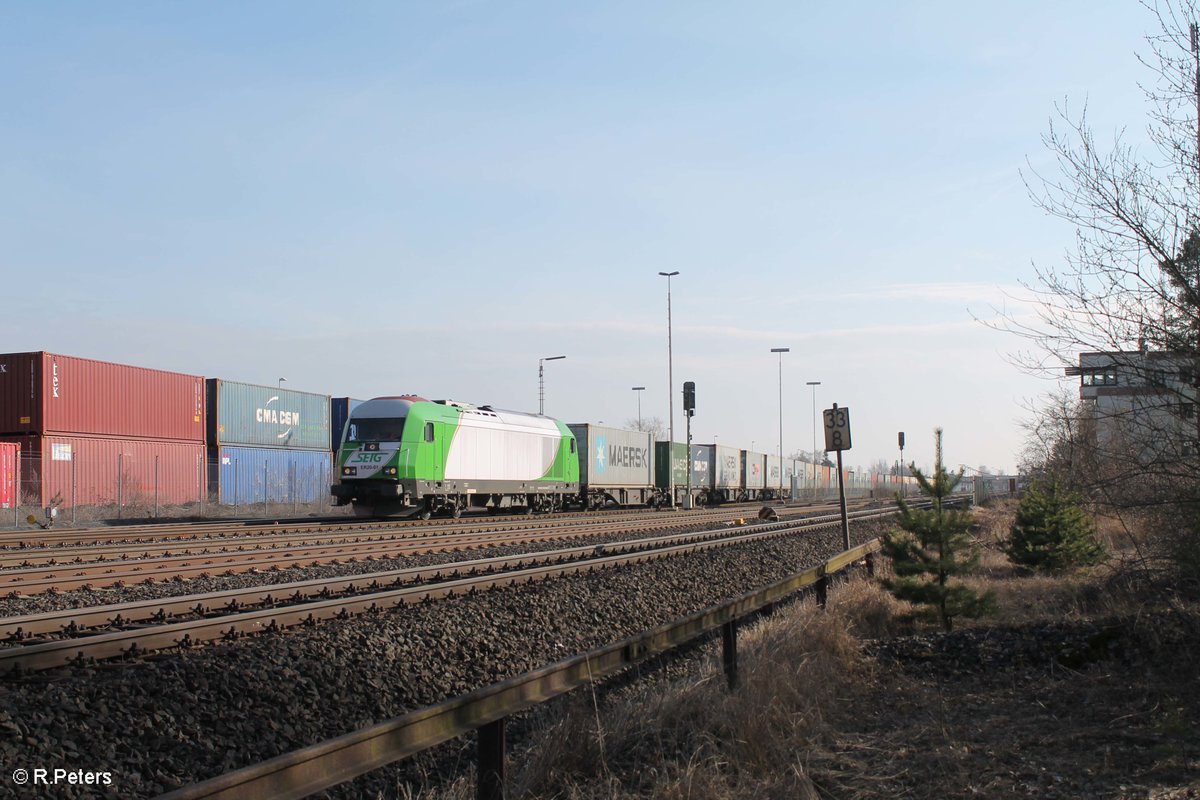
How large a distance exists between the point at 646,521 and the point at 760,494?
33.0 m

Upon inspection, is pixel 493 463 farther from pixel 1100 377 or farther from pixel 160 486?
pixel 1100 377

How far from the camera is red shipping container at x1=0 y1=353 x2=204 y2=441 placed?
105ft

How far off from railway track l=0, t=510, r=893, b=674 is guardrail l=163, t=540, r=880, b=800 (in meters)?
3.97

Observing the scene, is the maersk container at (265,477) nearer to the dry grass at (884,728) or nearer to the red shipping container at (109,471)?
the red shipping container at (109,471)

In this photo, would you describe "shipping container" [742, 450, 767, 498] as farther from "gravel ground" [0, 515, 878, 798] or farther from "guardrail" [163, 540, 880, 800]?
"guardrail" [163, 540, 880, 800]

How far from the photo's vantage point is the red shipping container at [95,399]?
105 ft

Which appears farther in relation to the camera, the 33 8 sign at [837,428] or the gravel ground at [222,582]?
the 33 8 sign at [837,428]

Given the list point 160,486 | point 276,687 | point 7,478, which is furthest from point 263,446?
point 276,687

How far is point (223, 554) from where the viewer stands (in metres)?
15.0

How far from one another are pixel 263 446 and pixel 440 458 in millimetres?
18518

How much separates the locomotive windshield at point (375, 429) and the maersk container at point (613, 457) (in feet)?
39.4

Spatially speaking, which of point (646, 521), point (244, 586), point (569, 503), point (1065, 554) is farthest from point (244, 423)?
point (1065, 554)

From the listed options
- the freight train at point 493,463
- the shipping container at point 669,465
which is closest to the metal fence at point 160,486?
the freight train at point 493,463

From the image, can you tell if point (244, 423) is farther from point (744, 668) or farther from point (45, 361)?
point (744, 668)
